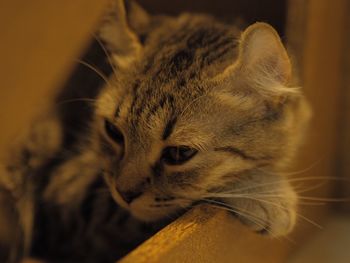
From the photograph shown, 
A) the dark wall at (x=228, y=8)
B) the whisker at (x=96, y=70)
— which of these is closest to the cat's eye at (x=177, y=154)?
the whisker at (x=96, y=70)

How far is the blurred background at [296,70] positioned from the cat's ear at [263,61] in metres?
0.23

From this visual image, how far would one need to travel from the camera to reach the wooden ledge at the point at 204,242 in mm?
876

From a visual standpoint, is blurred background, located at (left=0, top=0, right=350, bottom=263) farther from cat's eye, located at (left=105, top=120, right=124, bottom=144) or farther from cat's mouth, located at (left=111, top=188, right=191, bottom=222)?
cat's mouth, located at (left=111, top=188, right=191, bottom=222)

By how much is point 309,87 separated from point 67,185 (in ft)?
2.03

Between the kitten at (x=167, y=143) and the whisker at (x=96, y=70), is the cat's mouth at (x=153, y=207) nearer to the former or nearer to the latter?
the kitten at (x=167, y=143)

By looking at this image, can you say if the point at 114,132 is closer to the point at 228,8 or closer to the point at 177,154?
the point at 177,154

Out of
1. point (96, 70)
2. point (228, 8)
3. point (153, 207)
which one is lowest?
point (153, 207)

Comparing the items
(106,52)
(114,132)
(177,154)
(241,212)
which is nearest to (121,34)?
(106,52)

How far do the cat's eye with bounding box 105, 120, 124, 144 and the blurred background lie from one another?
158mm

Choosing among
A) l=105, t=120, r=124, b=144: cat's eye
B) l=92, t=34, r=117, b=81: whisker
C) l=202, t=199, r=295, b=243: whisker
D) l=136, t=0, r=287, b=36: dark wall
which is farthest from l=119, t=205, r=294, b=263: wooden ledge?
l=136, t=0, r=287, b=36: dark wall

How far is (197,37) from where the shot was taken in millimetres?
1268

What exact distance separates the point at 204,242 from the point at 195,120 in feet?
0.73

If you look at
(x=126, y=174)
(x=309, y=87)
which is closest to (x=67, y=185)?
(x=126, y=174)

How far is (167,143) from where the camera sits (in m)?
1.09
